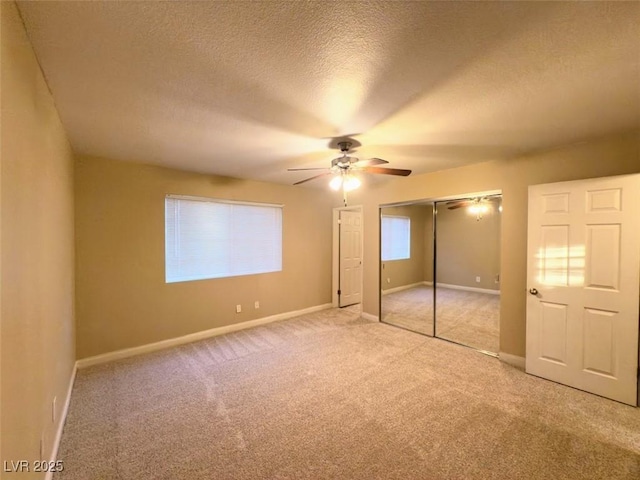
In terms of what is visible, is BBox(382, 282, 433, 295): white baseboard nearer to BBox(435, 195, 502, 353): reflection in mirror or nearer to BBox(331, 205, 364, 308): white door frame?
BBox(435, 195, 502, 353): reflection in mirror

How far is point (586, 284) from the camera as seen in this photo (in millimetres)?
2623

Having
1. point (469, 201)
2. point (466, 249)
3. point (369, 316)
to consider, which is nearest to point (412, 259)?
point (466, 249)

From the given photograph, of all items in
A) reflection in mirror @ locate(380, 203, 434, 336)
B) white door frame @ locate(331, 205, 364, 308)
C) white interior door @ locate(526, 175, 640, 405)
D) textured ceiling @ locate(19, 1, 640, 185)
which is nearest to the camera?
textured ceiling @ locate(19, 1, 640, 185)

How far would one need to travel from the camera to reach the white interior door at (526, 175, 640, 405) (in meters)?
2.41

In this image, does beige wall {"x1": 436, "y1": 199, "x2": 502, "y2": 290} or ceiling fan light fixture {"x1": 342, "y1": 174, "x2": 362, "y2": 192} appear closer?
ceiling fan light fixture {"x1": 342, "y1": 174, "x2": 362, "y2": 192}

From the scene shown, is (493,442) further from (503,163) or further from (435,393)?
(503,163)

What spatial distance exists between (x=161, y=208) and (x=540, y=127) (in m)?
4.18

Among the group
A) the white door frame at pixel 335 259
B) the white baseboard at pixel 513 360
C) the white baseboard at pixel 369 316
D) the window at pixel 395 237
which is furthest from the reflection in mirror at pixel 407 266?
the white baseboard at pixel 513 360

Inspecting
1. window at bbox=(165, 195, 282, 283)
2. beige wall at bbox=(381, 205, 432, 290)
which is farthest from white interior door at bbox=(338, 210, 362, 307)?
window at bbox=(165, 195, 282, 283)

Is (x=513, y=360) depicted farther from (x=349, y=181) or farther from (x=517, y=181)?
(x=349, y=181)

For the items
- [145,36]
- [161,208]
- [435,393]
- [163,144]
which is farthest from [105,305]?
[435,393]

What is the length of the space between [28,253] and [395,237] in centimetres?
443

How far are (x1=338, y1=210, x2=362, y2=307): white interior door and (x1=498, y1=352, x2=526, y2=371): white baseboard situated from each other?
107 inches

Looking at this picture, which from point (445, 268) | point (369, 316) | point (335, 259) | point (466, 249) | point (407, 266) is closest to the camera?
point (466, 249)
